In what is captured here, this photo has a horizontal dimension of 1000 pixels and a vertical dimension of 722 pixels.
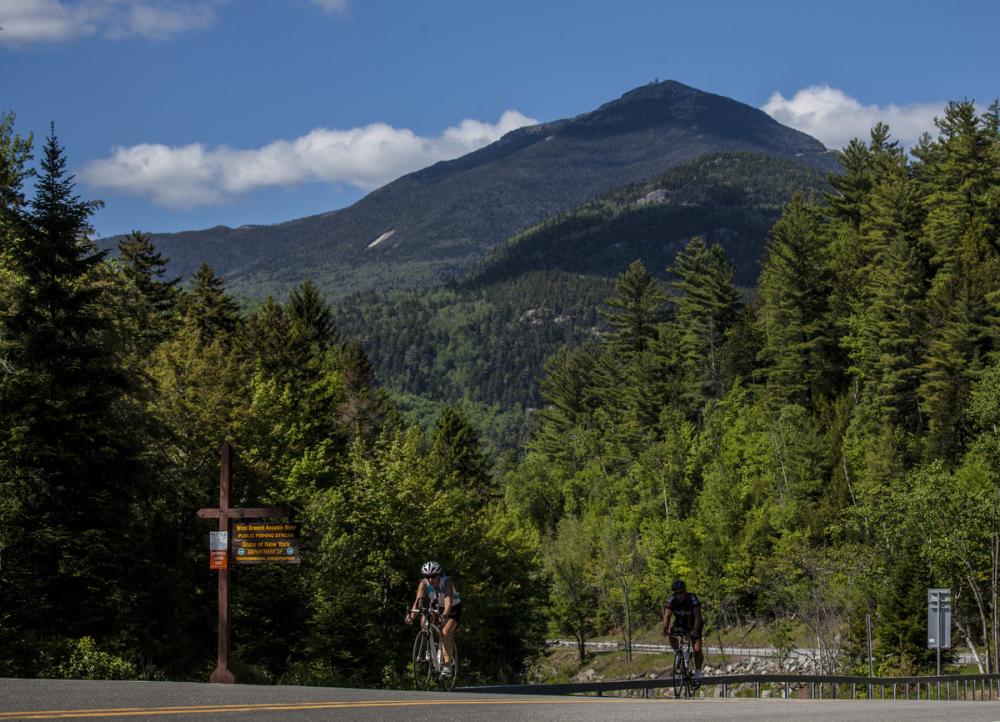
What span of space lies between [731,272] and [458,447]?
3147 centimetres

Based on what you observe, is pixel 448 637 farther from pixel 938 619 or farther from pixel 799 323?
pixel 799 323

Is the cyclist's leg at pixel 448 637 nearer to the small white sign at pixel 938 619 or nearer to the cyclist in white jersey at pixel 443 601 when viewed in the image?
the cyclist in white jersey at pixel 443 601

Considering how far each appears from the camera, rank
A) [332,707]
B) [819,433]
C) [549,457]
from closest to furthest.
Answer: [332,707] → [819,433] → [549,457]

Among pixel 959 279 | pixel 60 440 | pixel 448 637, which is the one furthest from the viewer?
pixel 959 279

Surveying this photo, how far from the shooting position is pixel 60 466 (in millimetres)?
29859

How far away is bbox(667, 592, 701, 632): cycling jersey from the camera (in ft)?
68.6

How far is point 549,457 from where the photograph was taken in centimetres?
12225

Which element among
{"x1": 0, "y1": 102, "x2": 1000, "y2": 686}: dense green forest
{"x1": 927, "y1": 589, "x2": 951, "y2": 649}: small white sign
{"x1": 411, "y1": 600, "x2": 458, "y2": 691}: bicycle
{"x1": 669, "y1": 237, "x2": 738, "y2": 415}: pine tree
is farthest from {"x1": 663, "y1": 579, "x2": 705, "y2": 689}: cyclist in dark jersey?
{"x1": 669, "y1": 237, "x2": 738, "y2": 415}: pine tree

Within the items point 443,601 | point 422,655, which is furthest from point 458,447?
point 443,601

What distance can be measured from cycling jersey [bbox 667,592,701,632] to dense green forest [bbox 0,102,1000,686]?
10.0 meters

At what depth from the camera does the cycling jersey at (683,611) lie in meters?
20.9

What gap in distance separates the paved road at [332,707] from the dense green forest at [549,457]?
951 cm

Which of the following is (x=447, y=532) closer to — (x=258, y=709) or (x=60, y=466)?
(x=60, y=466)

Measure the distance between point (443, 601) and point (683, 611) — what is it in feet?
17.2
